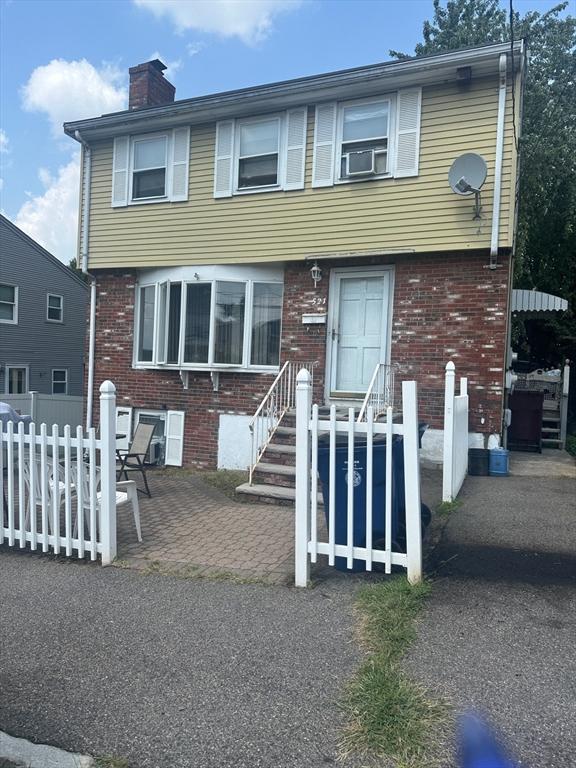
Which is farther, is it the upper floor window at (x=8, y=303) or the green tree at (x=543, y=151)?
the upper floor window at (x=8, y=303)

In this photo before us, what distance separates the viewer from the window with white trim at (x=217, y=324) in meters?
10.1

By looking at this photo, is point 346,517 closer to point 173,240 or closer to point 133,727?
point 133,727

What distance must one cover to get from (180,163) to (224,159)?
922mm

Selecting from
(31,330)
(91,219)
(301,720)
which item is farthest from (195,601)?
(31,330)

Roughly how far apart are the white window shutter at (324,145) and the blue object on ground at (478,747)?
8430 mm

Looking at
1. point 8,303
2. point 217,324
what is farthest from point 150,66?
point 8,303

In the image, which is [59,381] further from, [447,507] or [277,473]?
[447,507]

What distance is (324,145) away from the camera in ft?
31.1

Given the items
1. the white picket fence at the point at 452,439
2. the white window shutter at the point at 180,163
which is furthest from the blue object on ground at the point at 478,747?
the white window shutter at the point at 180,163

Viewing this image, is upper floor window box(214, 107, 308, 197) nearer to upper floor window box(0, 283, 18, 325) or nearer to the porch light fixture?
the porch light fixture

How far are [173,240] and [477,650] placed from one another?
9.09 metres

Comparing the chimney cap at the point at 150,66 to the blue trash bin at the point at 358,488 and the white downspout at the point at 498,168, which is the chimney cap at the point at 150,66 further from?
the blue trash bin at the point at 358,488

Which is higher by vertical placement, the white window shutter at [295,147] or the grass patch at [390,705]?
the white window shutter at [295,147]

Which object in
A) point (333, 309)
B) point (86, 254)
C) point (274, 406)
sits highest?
point (86, 254)
